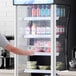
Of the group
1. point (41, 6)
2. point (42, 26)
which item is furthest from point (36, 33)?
point (41, 6)

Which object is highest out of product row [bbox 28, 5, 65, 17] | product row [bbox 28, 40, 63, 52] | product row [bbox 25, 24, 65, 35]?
product row [bbox 28, 5, 65, 17]

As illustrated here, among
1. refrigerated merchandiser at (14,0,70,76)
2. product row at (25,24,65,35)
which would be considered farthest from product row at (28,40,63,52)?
product row at (25,24,65,35)

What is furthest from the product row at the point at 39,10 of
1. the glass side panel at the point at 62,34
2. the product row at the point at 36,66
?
the product row at the point at 36,66

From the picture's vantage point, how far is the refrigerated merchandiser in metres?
3.94

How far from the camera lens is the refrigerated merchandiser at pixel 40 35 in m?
3.94

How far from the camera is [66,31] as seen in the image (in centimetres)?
407

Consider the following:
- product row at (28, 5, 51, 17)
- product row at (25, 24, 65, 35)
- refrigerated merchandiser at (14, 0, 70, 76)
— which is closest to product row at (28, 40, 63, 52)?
refrigerated merchandiser at (14, 0, 70, 76)

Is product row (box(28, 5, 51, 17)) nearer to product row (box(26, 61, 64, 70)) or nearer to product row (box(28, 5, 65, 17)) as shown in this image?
product row (box(28, 5, 65, 17))

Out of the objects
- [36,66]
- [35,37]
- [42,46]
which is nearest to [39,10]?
[35,37]

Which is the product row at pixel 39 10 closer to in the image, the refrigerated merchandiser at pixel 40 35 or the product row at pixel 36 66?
the refrigerated merchandiser at pixel 40 35

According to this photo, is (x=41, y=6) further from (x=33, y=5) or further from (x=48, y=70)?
(x=48, y=70)

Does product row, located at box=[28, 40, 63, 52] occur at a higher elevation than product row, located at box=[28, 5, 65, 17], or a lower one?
lower

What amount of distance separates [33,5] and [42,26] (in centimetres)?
36

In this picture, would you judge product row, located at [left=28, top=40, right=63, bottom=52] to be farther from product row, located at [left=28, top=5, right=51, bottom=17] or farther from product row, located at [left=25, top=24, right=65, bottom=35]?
product row, located at [left=28, top=5, right=51, bottom=17]
